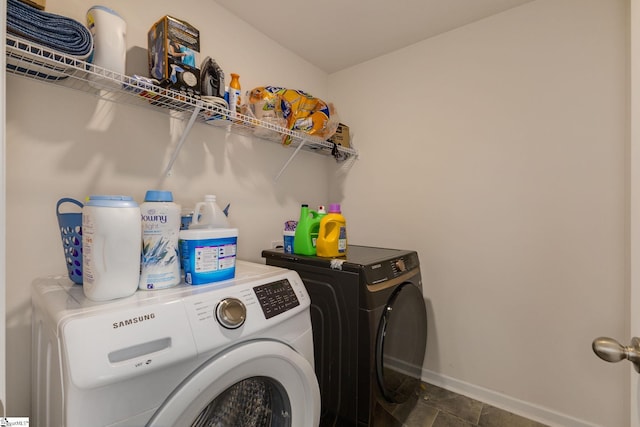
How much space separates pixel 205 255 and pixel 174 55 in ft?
2.89

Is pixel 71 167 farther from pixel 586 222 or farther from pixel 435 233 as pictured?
pixel 586 222

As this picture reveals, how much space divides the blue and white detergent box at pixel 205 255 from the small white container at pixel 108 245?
0.62 feet

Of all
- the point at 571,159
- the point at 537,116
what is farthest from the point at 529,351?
the point at 537,116

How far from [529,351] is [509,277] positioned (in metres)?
0.44

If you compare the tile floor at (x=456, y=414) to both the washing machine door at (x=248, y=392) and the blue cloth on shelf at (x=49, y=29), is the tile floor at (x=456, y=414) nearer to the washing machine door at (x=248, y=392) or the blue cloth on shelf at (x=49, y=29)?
the washing machine door at (x=248, y=392)

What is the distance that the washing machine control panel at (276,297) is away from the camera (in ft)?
3.25

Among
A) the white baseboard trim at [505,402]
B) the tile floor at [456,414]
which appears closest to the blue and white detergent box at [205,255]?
the tile floor at [456,414]

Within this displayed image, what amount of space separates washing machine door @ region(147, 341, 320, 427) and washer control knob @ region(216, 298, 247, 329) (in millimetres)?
74

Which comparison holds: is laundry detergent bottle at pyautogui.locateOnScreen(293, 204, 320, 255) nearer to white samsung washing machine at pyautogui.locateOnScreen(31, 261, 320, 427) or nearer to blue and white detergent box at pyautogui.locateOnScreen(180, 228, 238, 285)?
white samsung washing machine at pyautogui.locateOnScreen(31, 261, 320, 427)

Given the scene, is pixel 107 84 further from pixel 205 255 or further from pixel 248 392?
pixel 248 392

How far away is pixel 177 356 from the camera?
0.74m

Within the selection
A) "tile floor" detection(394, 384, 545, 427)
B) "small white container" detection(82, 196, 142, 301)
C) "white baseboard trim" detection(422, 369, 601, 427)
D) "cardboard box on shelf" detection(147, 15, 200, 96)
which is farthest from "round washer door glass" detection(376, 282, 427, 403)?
"cardboard box on shelf" detection(147, 15, 200, 96)

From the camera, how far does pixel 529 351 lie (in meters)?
1.71

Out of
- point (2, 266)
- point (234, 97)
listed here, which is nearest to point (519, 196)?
point (234, 97)
